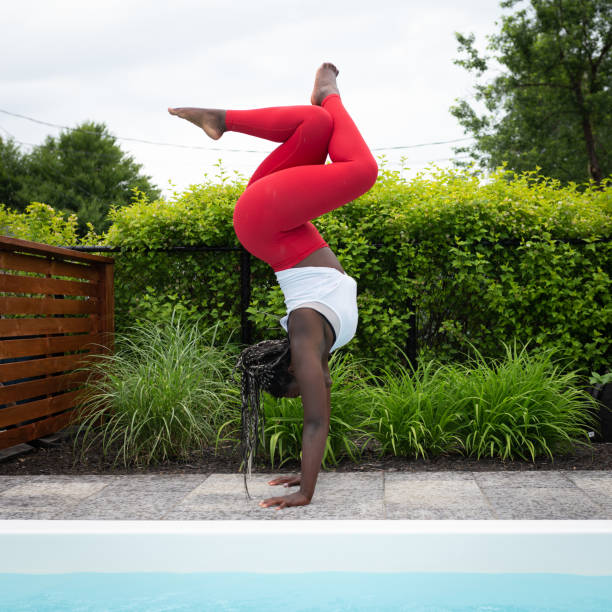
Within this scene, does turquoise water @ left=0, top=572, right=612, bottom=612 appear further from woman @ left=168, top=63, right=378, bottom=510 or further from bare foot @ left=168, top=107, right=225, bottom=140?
bare foot @ left=168, top=107, right=225, bottom=140

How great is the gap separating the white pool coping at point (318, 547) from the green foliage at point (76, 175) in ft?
112

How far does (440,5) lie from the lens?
8.37 m

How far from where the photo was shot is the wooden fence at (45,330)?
4012 millimetres

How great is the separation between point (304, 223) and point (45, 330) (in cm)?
250

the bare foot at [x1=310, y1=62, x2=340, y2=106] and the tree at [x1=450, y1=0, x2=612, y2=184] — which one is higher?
the tree at [x1=450, y1=0, x2=612, y2=184]

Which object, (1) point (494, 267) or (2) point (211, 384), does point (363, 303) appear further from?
(2) point (211, 384)

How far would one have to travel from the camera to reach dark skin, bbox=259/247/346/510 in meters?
2.82

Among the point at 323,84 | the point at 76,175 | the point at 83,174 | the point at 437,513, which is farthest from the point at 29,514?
the point at 76,175

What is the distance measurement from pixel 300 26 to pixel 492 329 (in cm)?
542

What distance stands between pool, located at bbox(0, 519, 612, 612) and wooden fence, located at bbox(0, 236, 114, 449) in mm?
2063

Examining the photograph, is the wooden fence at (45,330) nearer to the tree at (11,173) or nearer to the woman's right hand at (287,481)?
the woman's right hand at (287,481)

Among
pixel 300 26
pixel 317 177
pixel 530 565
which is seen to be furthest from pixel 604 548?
pixel 300 26

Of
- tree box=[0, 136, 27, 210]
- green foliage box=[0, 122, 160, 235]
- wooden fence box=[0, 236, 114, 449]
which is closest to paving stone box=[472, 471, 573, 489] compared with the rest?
wooden fence box=[0, 236, 114, 449]

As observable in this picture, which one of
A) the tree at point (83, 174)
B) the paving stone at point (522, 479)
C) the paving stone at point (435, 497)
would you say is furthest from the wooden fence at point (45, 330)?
the tree at point (83, 174)
